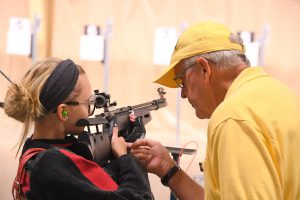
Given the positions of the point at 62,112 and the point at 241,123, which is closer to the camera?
the point at 241,123

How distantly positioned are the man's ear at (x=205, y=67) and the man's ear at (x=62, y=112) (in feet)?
1.39

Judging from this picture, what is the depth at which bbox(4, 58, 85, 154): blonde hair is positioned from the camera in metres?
1.18

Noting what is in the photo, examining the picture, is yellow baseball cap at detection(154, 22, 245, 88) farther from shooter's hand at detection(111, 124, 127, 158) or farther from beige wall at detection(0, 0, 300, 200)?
beige wall at detection(0, 0, 300, 200)

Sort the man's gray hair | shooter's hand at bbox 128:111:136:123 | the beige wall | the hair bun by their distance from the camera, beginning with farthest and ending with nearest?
the beige wall < shooter's hand at bbox 128:111:136:123 < the hair bun < the man's gray hair

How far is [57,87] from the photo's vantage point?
1192 millimetres

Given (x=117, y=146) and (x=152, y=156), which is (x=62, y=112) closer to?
(x=117, y=146)

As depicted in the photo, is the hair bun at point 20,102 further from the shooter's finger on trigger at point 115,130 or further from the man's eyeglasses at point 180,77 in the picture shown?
the man's eyeglasses at point 180,77

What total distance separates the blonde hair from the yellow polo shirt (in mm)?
554

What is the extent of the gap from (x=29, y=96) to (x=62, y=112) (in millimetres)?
105

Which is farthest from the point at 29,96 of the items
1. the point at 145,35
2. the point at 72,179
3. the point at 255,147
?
the point at 145,35

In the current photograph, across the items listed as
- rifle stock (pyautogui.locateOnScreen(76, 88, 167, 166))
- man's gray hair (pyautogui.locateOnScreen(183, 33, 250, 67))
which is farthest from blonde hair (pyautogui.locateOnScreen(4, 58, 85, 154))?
man's gray hair (pyautogui.locateOnScreen(183, 33, 250, 67))

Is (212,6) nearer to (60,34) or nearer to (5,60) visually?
(60,34)

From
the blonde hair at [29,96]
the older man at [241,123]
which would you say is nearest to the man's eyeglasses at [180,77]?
the older man at [241,123]

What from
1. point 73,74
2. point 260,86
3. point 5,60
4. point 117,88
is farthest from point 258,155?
point 5,60
